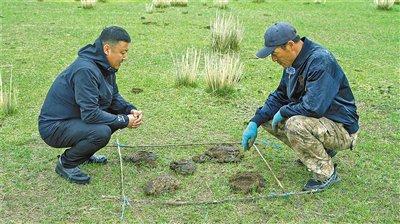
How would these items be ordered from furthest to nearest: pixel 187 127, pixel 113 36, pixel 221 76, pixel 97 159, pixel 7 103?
pixel 221 76, pixel 7 103, pixel 187 127, pixel 97 159, pixel 113 36

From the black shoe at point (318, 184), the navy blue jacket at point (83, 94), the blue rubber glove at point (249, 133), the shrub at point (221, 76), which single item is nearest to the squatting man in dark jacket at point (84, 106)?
the navy blue jacket at point (83, 94)

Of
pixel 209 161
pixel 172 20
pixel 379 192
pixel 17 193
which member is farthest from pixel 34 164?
pixel 172 20

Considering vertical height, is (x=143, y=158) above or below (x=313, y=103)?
below

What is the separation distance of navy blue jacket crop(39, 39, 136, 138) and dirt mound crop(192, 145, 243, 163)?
889 millimetres

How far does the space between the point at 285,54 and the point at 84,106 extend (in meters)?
1.62

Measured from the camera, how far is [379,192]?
13.7 feet

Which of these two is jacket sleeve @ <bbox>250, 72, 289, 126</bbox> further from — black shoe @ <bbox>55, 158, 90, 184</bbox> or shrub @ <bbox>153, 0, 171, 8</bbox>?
shrub @ <bbox>153, 0, 171, 8</bbox>

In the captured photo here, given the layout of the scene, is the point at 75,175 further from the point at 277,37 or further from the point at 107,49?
the point at 277,37

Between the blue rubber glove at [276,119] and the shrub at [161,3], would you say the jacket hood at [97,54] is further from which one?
the shrub at [161,3]

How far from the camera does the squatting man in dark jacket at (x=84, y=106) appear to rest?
3938 mm

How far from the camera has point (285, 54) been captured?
402 centimetres

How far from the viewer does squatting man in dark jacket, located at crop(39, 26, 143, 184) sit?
3.94 metres

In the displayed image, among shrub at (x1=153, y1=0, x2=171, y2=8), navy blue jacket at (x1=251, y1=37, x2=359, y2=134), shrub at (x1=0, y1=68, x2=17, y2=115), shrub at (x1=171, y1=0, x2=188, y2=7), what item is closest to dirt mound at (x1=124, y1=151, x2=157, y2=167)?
navy blue jacket at (x1=251, y1=37, x2=359, y2=134)

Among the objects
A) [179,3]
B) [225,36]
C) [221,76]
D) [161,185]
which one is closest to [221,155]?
[161,185]
